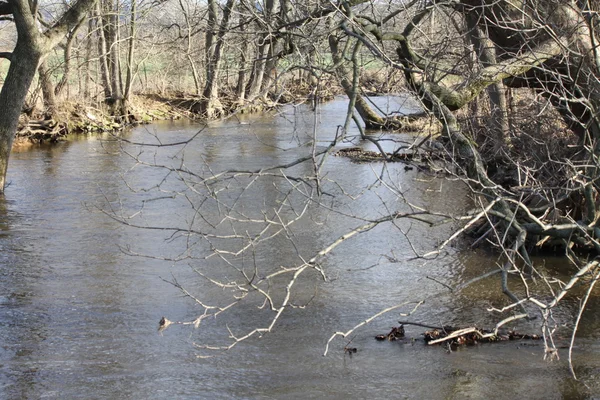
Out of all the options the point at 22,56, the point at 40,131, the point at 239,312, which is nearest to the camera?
the point at 239,312

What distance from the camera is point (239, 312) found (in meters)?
8.24

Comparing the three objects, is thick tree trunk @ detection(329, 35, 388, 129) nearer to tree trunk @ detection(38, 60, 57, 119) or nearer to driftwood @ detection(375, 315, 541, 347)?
driftwood @ detection(375, 315, 541, 347)

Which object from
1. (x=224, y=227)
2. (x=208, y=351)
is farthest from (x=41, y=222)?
(x=208, y=351)

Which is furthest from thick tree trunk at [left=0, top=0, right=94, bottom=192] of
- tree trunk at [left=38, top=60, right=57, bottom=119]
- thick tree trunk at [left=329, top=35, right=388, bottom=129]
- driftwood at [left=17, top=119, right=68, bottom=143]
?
tree trunk at [left=38, top=60, right=57, bottom=119]

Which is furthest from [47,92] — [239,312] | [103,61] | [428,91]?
[428,91]

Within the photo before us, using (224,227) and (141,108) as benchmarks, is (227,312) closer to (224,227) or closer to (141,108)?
(224,227)

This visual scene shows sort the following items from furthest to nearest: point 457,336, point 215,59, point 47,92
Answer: point 47,92 → point 215,59 → point 457,336

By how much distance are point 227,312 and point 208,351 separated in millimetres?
1032

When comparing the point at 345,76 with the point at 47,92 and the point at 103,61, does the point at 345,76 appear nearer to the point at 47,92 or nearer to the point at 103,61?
the point at 47,92

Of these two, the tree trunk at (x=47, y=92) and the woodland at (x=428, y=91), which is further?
Result: the tree trunk at (x=47, y=92)

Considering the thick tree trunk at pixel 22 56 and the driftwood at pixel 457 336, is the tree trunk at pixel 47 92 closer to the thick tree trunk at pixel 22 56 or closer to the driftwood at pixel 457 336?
the thick tree trunk at pixel 22 56

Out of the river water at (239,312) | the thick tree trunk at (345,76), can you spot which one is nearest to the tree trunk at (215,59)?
the river water at (239,312)

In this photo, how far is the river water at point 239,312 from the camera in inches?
258

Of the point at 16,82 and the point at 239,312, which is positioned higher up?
the point at 16,82
